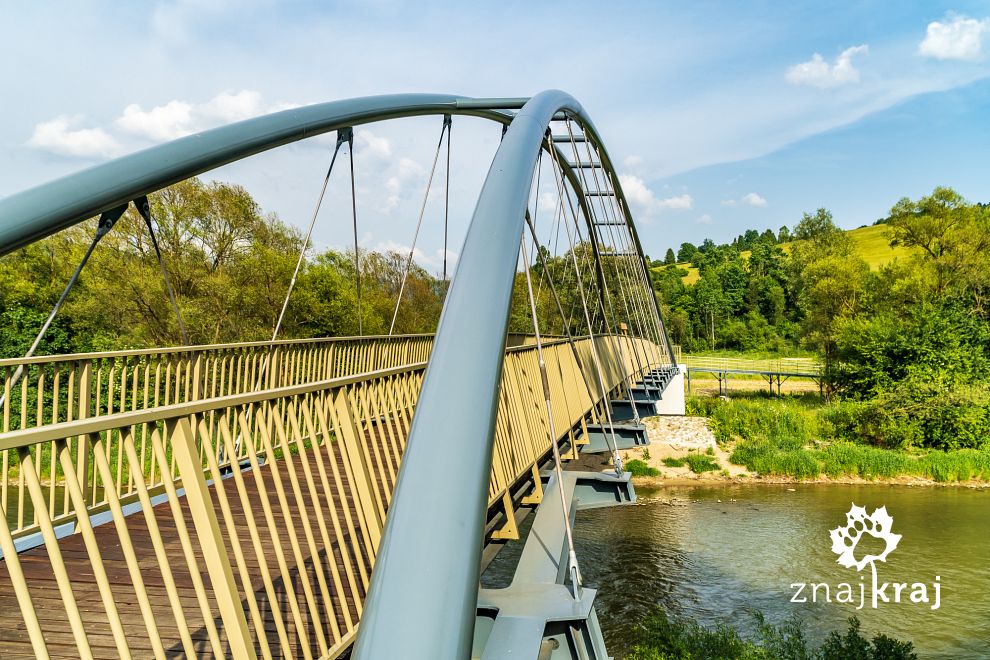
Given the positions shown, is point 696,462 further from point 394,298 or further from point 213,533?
point 213,533

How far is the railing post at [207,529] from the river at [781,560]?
14825 millimetres

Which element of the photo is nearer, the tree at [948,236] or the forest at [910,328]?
the forest at [910,328]

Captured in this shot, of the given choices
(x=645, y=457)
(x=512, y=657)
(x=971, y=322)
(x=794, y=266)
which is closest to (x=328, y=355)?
(x=512, y=657)

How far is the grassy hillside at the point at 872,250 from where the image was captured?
259ft

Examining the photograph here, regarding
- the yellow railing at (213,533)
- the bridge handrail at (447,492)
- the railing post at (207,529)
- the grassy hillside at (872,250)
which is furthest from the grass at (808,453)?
the grassy hillside at (872,250)

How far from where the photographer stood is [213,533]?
77.3 inches

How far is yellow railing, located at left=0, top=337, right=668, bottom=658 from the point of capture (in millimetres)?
1668

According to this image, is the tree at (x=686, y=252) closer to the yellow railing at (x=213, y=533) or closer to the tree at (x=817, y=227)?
the tree at (x=817, y=227)

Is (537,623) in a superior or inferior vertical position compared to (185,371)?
inferior

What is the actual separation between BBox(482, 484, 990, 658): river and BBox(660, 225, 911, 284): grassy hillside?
2178 inches

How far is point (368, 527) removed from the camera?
307cm

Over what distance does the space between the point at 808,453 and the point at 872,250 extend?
6541cm
